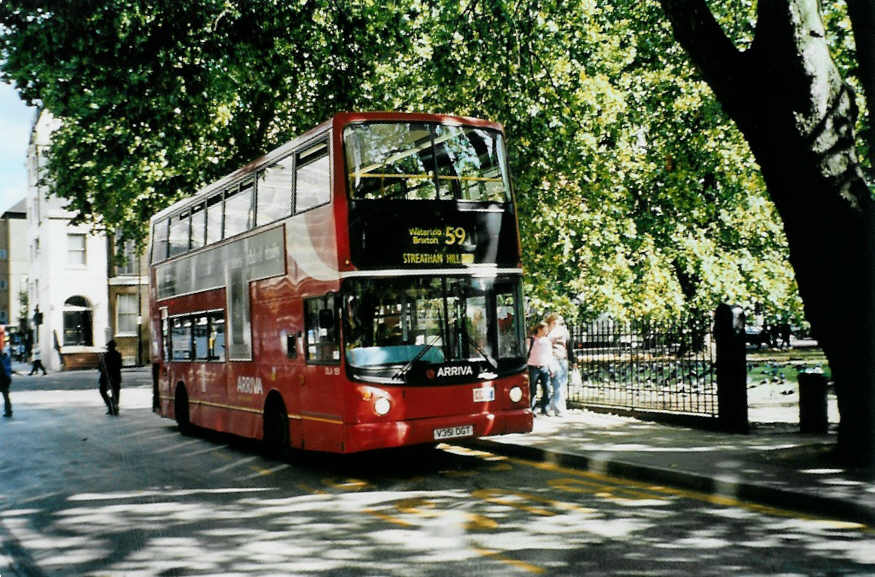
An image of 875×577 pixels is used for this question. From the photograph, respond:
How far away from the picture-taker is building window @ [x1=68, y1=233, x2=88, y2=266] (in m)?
53.9

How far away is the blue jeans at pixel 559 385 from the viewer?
16328 mm

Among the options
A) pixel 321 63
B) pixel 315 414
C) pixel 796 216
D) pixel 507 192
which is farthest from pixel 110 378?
pixel 796 216

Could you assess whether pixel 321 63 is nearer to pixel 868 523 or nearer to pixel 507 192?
pixel 507 192

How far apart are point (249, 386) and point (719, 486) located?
23.4ft

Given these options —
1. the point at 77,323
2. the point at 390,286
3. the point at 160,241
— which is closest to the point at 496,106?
the point at 160,241

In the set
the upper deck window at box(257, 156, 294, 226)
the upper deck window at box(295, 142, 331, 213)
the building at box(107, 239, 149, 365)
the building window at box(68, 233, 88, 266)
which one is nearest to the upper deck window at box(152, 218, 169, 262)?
the upper deck window at box(257, 156, 294, 226)

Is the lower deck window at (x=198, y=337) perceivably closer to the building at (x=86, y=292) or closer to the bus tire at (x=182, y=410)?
the bus tire at (x=182, y=410)

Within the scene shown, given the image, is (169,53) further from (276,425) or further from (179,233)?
(276,425)

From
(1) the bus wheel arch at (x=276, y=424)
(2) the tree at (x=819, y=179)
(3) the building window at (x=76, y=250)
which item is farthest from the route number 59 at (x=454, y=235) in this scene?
(3) the building window at (x=76, y=250)

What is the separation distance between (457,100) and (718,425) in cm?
1100

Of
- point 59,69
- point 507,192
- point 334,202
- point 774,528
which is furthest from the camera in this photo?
point 59,69

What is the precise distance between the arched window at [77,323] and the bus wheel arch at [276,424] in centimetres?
4422

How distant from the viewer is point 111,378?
71.5ft

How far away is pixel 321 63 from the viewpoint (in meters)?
17.4
